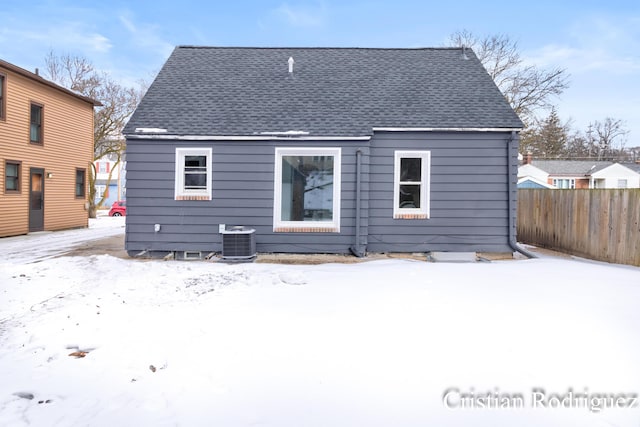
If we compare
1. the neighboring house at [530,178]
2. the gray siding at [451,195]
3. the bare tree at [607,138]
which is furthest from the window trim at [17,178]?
the bare tree at [607,138]

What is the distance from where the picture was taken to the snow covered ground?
7.80 ft

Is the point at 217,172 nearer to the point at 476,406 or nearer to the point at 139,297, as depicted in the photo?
the point at 139,297

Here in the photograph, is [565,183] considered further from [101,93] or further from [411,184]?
[101,93]

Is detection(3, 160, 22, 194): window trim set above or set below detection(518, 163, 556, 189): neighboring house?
below

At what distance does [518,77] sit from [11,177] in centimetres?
2577

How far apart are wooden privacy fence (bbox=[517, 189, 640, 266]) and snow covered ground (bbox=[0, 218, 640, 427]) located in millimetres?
1912

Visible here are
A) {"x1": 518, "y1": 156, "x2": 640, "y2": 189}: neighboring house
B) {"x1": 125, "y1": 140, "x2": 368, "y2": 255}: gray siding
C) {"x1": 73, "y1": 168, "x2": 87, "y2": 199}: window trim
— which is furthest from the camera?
{"x1": 518, "y1": 156, "x2": 640, "y2": 189}: neighboring house

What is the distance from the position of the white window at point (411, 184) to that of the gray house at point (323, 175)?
1.0 inches

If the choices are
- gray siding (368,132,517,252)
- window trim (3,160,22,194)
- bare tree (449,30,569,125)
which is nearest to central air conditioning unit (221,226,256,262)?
gray siding (368,132,517,252)

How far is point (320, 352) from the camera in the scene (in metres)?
3.20

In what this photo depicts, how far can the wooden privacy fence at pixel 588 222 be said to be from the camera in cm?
723

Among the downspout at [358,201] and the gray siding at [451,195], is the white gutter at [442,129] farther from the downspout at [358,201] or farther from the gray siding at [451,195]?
the downspout at [358,201]

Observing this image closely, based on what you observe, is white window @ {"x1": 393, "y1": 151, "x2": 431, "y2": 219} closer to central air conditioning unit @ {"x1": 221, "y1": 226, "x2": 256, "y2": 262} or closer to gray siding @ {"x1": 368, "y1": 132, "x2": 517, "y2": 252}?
gray siding @ {"x1": 368, "y1": 132, "x2": 517, "y2": 252}

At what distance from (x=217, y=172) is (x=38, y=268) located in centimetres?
398
